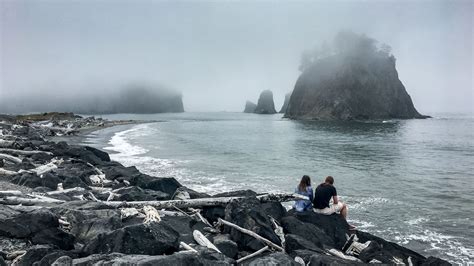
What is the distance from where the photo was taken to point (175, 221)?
10188mm

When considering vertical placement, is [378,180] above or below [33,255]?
below

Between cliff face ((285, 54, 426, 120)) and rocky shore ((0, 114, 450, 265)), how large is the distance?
138077 millimetres

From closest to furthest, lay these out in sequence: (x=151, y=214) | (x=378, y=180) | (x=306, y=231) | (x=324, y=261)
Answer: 1. (x=324, y=261)
2. (x=151, y=214)
3. (x=306, y=231)
4. (x=378, y=180)

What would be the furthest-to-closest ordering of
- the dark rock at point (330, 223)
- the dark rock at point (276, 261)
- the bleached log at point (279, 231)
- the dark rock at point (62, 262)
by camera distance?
1. the dark rock at point (330, 223)
2. the bleached log at point (279, 231)
3. the dark rock at point (276, 261)
4. the dark rock at point (62, 262)

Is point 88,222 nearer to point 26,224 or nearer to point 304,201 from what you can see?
point 26,224

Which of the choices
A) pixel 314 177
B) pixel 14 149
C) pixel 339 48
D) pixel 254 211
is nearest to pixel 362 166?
pixel 314 177

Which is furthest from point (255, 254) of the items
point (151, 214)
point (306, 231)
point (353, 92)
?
point (353, 92)

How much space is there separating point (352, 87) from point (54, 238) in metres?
155

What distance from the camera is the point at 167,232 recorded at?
301 inches

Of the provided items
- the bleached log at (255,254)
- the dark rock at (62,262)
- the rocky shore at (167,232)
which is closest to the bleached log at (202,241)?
the rocky shore at (167,232)

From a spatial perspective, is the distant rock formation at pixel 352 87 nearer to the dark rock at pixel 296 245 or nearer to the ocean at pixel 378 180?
the ocean at pixel 378 180

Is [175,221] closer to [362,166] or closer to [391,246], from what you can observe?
[391,246]

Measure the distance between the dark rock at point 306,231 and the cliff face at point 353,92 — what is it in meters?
138

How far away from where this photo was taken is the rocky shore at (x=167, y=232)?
6.85 metres
